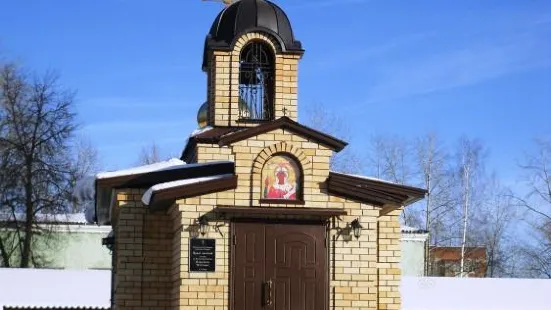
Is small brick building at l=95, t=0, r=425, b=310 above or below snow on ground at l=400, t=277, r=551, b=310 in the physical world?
above

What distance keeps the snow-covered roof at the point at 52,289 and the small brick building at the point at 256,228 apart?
10.4 metres

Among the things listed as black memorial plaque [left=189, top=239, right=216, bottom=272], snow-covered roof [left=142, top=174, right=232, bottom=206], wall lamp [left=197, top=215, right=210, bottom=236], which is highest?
snow-covered roof [left=142, top=174, right=232, bottom=206]

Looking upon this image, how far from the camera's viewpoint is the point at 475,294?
26.1 metres

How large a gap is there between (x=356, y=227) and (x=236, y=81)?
3.91m

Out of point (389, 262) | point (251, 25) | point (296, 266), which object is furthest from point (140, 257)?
point (251, 25)

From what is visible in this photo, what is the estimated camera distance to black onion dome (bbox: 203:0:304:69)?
15.6 metres

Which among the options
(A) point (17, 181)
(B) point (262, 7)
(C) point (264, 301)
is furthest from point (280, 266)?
(A) point (17, 181)

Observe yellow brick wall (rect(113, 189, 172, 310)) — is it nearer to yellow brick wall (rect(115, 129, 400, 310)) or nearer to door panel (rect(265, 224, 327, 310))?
yellow brick wall (rect(115, 129, 400, 310))

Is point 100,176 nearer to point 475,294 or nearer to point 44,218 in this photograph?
point 475,294

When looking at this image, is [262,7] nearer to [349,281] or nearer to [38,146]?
[349,281]

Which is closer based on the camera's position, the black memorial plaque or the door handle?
the black memorial plaque

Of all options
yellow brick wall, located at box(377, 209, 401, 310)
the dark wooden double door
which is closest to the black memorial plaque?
the dark wooden double door

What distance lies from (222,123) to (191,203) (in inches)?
129

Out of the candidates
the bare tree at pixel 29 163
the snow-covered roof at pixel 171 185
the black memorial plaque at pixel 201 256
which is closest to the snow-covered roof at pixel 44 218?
the bare tree at pixel 29 163
